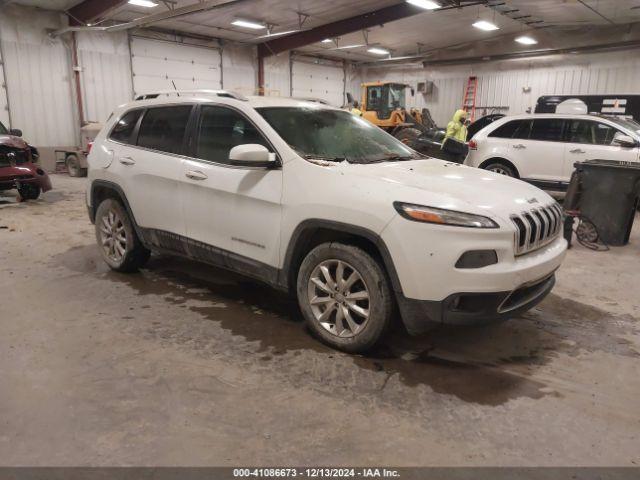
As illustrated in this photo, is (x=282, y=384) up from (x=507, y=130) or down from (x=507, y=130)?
down

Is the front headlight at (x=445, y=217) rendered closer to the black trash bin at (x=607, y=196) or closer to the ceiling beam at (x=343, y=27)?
the black trash bin at (x=607, y=196)

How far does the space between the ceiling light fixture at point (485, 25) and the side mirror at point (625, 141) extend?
9.27 meters

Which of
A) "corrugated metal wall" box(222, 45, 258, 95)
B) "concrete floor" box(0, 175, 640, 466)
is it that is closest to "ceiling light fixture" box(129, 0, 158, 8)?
"corrugated metal wall" box(222, 45, 258, 95)

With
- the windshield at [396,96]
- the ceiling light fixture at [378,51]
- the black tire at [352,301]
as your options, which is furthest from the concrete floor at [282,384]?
the ceiling light fixture at [378,51]

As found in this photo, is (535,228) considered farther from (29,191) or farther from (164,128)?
(29,191)

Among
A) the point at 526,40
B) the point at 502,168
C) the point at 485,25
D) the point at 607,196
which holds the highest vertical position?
the point at 485,25

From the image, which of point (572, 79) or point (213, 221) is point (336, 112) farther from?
point (572, 79)

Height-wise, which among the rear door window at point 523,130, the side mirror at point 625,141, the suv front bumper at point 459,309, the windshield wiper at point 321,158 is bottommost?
the suv front bumper at point 459,309

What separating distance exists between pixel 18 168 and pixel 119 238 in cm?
514

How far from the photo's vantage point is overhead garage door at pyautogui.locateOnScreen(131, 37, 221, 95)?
1546 centimetres

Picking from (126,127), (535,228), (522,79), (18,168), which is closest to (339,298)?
(535,228)

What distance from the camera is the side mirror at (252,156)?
3211mm

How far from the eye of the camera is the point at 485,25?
16047mm

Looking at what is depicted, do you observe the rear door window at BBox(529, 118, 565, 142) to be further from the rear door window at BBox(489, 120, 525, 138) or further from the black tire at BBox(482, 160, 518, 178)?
the black tire at BBox(482, 160, 518, 178)
